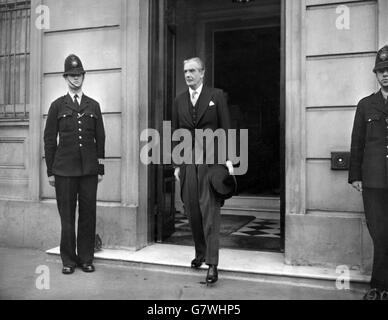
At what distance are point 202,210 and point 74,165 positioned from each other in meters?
1.49

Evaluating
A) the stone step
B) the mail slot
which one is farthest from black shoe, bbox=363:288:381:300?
the mail slot

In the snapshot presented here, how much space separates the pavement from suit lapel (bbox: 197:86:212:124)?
66.5 inches

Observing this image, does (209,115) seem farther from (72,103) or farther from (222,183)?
(72,103)

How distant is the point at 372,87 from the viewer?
4488mm

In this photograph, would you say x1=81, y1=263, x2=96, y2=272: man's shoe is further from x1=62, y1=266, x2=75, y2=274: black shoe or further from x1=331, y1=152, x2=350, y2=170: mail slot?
x1=331, y1=152, x2=350, y2=170: mail slot

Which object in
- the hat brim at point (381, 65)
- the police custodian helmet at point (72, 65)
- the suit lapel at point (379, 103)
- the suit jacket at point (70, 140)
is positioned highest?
the police custodian helmet at point (72, 65)

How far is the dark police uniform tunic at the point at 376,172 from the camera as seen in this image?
12.3ft

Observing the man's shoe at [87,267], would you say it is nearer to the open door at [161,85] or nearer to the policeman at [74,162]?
the policeman at [74,162]

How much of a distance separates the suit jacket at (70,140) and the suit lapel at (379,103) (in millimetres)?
2922

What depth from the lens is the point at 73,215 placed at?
4.75 m

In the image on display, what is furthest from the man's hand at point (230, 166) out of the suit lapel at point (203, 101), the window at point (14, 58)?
the window at point (14, 58)

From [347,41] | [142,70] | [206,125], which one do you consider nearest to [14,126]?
[142,70]

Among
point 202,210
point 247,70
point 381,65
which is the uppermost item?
point 247,70

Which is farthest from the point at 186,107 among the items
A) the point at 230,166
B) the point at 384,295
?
the point at 384,295
